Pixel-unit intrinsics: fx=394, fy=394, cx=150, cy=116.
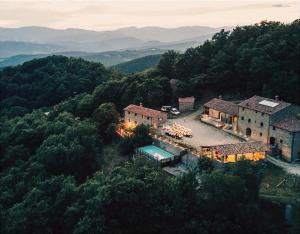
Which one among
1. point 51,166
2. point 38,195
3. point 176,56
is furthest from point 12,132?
point 176,56

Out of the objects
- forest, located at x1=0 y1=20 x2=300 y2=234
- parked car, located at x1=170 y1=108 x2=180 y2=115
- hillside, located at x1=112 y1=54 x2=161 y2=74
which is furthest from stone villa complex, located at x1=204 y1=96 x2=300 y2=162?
hillside, located at x1=112 y1=54 x2=161 y2=74

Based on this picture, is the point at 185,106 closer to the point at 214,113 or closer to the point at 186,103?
the point at 186,103

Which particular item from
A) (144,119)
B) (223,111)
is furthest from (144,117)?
(223,111)

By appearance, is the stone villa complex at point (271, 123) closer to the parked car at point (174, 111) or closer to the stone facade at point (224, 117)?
the stone facade at point (224, 117)

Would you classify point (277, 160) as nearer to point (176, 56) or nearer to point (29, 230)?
point (29, 230)

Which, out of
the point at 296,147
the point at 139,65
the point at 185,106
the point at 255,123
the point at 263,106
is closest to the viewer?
the point at 296,147
